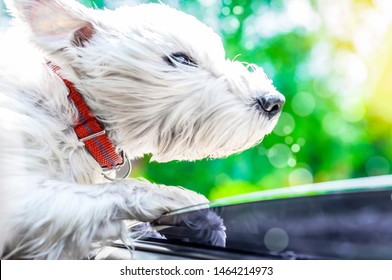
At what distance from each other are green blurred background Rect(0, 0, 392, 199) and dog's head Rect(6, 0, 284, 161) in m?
0.08

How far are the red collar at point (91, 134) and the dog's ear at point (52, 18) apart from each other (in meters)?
0.04

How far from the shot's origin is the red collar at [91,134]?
77 cm

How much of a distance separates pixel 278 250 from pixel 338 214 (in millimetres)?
101

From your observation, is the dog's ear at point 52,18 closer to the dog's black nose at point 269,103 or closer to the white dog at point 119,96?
the white dog at point 119,96

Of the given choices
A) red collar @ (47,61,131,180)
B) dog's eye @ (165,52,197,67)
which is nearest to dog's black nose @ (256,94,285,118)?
dog's eye @ (165,52,197,67)

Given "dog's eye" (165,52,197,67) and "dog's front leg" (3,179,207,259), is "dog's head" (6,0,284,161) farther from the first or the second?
"dog's front leg" (3,179,207,259)

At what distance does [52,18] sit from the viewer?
78 cm

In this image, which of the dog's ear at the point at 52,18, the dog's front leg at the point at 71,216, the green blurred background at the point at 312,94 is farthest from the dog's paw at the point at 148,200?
the dog's ear at the point at 52,18

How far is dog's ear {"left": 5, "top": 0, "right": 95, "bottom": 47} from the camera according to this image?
77cm

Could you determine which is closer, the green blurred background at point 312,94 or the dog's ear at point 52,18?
the dog's ear at point 52,18

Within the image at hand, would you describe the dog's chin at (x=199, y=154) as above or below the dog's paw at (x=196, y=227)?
above

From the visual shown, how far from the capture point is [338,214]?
742 mm
